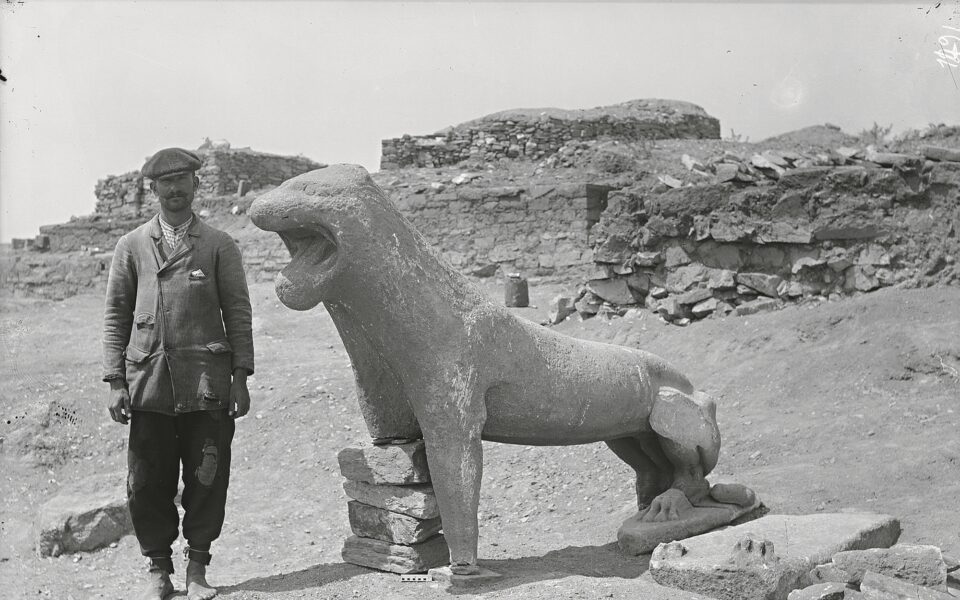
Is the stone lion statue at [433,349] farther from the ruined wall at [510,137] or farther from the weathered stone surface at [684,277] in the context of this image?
the ruined wall at [510,137]

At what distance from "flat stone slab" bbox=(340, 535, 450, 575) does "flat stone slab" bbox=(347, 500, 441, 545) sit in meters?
0.03

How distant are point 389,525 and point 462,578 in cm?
50

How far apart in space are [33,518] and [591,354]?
4.37 m

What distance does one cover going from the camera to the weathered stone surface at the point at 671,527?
493 centimetres

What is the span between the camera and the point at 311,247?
168 inches

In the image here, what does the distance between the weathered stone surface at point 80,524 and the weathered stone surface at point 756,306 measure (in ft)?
19.3

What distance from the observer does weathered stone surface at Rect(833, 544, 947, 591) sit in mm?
3875

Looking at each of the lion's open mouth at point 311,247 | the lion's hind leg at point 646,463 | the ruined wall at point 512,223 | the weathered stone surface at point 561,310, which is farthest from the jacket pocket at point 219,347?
the ruined wall at point 512,223

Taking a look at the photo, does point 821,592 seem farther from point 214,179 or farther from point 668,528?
point 214,179

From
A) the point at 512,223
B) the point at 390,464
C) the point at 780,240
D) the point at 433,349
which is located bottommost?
the point at 390,464

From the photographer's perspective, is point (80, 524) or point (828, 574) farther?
point (80, 524)

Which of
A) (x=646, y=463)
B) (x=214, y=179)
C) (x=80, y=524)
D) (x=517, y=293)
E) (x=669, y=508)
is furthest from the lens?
(x=214, y=179)

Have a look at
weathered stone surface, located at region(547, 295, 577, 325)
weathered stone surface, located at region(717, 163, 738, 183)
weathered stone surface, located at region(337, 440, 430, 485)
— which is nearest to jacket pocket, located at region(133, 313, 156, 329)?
weathered stone surface, located at region(337, 440, 430, 485)

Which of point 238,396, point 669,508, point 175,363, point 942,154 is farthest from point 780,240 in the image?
point 175,363
